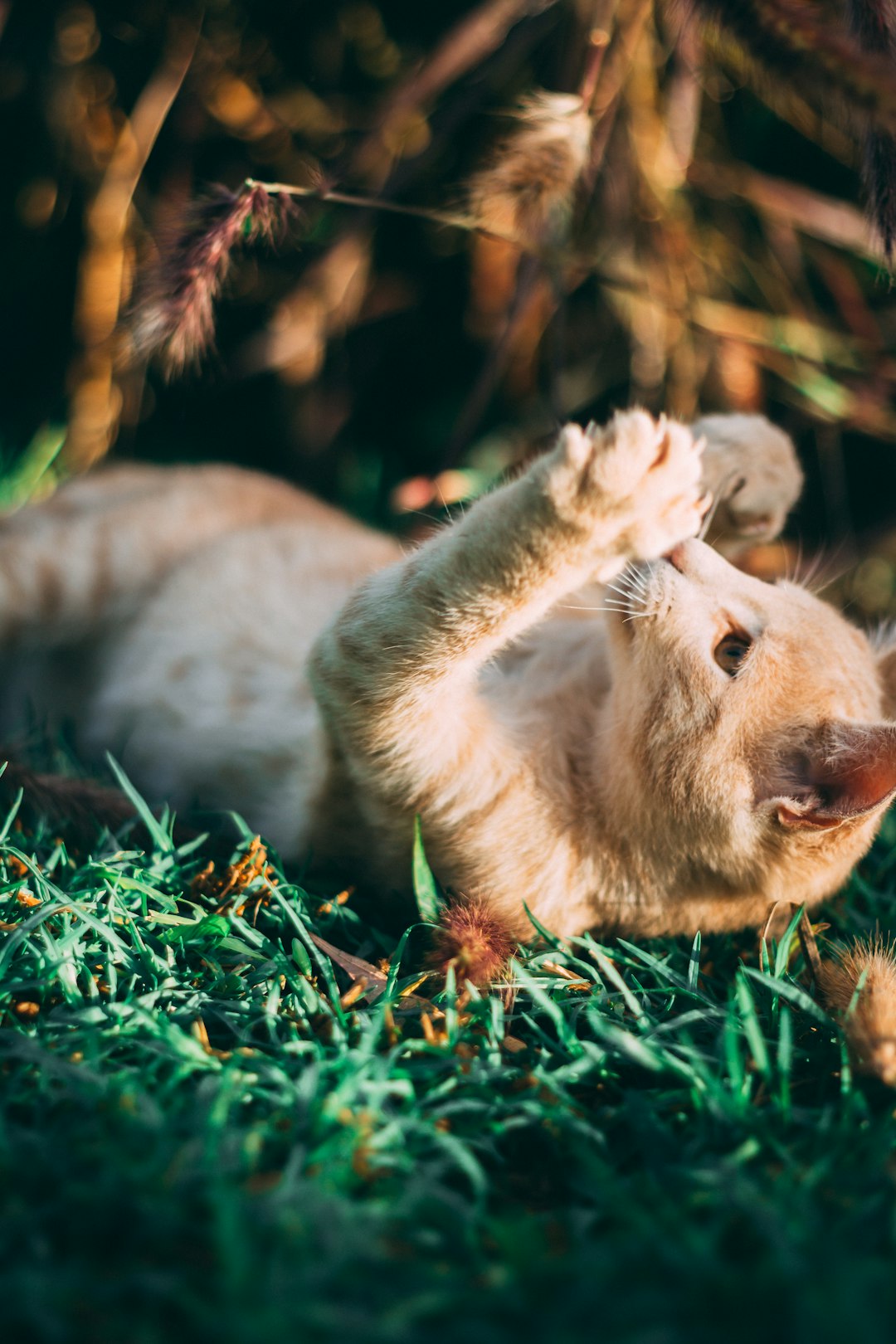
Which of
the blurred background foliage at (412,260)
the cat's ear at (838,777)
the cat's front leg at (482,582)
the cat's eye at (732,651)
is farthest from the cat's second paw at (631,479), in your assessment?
the blurred background foliage at (412,260)

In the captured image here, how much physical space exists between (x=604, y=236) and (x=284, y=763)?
6.00 feet

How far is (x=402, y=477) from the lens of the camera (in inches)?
133

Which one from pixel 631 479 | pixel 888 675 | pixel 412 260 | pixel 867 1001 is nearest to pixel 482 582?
pixel 631 479

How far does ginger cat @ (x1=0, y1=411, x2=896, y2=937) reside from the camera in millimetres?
1156

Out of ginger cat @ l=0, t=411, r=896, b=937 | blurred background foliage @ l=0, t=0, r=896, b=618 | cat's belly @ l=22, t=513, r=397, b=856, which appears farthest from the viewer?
blurred background foliage @ l=0, t=0, r=896, b=618

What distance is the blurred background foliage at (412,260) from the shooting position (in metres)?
2.40

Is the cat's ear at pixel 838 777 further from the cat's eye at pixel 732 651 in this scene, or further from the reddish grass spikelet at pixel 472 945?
the reddish grass spikelet at pixel 472 945

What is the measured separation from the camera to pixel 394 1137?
0.90 m

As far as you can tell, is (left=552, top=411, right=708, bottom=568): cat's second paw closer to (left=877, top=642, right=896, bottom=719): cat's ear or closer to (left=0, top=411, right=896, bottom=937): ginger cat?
(left=0, top=411, right=896, bottom=937): ginger cat

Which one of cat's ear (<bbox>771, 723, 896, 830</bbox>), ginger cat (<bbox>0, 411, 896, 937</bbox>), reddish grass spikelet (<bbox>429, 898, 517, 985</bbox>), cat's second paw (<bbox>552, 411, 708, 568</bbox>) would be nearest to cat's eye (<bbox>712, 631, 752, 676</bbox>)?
ginger cat (<bbox>0, 411, 896, 937</bbox>)

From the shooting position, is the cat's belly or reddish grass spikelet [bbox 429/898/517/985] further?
the cat's belly

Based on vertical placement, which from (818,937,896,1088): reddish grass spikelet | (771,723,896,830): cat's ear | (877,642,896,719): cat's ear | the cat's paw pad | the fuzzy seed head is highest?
the fuzzy seed head

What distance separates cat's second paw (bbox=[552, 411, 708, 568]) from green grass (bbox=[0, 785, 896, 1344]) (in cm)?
57

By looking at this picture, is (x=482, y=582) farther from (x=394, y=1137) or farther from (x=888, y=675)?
(x=888, y=675)
